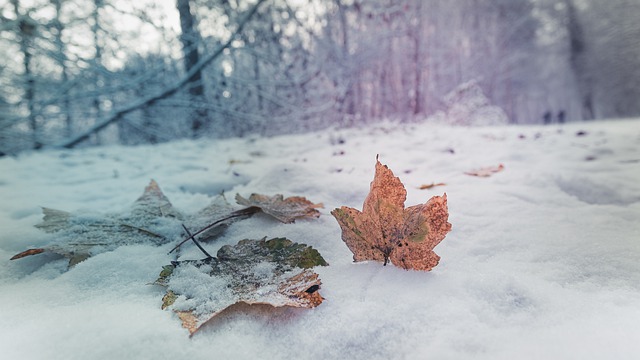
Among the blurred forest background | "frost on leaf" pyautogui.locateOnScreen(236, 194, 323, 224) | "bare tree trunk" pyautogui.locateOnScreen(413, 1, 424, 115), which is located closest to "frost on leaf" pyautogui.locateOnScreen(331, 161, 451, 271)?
"frost on leaf" pyautogui.locateOnScreen(236, 194, 323, 224)

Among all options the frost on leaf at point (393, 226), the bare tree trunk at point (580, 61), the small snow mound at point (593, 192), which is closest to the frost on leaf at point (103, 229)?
the frost on leaf at point (393, 226)

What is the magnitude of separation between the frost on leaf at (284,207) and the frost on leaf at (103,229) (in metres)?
0.19

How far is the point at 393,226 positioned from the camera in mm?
585

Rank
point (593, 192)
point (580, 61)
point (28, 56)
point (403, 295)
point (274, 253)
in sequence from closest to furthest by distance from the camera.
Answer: point (403, 295) < point (274, 253) < point (593, 192) < point (28, 56) < point (580, 61)

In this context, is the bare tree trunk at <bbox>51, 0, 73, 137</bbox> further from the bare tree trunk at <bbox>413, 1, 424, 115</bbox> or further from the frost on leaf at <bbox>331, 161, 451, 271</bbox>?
the bare tree trunk at <bbox>413, 1, 424, 115</bbox>

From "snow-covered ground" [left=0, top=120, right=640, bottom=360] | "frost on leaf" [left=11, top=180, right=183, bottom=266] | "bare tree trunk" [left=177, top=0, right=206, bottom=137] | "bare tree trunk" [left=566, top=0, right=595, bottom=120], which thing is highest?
"bare tree trunk" [left=566, top=0, right=595, bottom=120]

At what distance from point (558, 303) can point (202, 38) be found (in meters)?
2.87

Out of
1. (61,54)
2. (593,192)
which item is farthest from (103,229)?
(61,54)

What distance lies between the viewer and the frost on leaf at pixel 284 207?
84 centimetres

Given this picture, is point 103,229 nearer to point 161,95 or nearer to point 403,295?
point 403,295

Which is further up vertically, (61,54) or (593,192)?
(61,54)

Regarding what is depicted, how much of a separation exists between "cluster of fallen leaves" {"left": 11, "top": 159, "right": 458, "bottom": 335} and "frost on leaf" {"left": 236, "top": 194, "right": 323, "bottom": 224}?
112mm

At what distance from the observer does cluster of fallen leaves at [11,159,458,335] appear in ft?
1.65

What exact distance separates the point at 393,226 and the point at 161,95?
275cm
